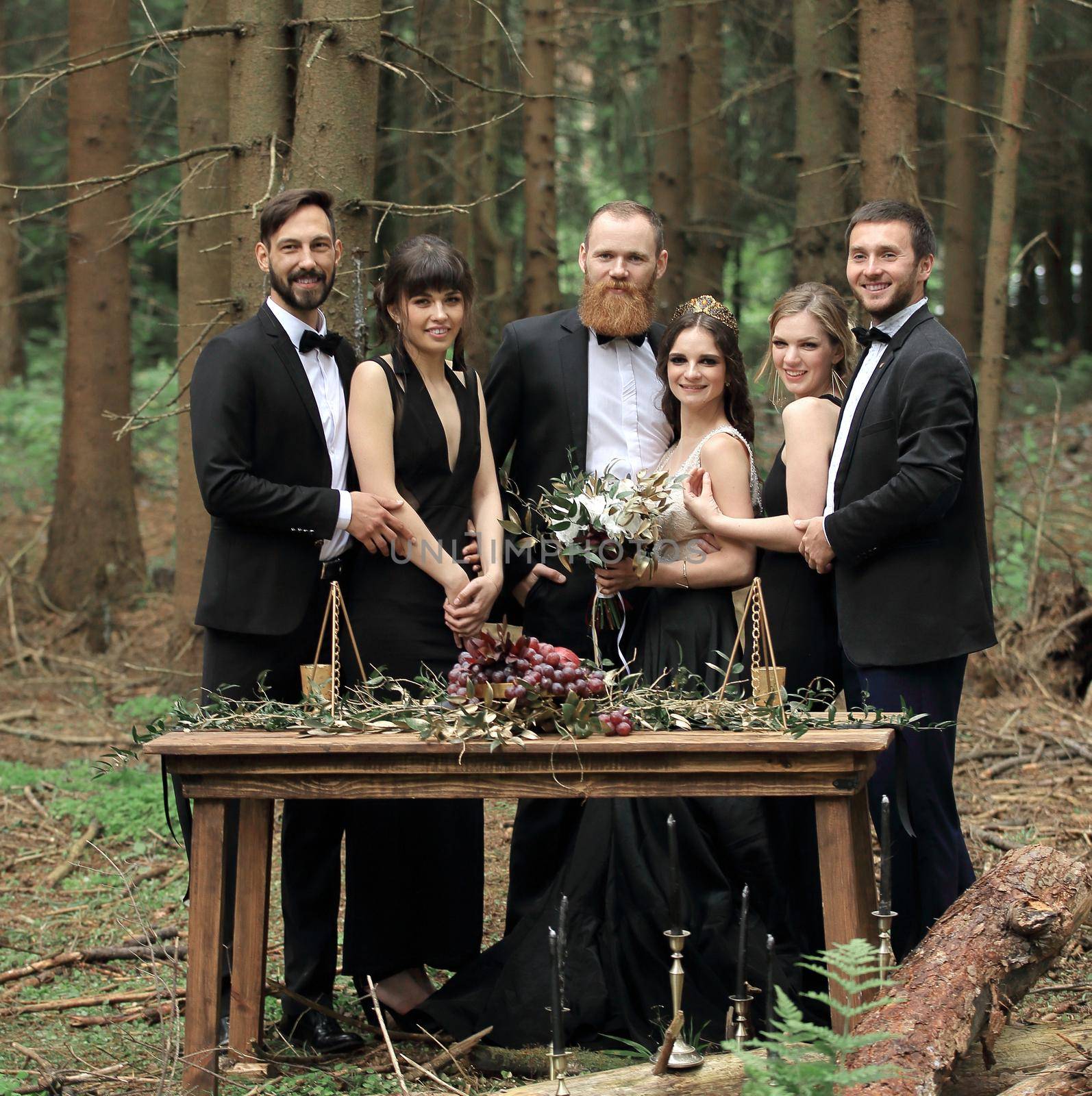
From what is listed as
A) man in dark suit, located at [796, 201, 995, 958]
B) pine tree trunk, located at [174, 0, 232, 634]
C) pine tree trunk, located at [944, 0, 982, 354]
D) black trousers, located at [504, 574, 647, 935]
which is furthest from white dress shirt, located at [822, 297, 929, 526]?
pine tree trunk, located at [944, 0, 982, 354]

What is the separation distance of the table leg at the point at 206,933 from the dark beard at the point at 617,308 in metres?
2.09

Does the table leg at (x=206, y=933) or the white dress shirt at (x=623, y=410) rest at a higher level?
the white dress shirt at (x=623, y=410)

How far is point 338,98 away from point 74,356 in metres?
5.77

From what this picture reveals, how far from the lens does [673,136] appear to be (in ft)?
39.5

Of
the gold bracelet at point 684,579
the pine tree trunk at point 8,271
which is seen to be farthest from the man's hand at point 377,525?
the pine tree trunk at point 8,271

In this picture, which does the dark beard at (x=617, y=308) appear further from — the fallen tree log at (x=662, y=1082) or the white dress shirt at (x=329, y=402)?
the fallen tree log at (x=662, y=1082)

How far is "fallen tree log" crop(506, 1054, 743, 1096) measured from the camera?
3166 millimetres

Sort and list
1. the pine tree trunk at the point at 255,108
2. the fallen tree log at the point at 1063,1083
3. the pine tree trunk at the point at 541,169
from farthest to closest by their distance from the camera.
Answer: the pine tree trunk at the point at 541,169
the pine tree trunk at the point at 255,108
the fallen tree log at the point at 1063,1083

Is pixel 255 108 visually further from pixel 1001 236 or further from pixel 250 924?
pixel 1001 236

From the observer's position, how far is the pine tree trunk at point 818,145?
28.8 ft

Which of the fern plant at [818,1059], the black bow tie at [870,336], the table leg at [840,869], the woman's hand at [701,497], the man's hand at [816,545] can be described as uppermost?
the black bow tie at [870,336]

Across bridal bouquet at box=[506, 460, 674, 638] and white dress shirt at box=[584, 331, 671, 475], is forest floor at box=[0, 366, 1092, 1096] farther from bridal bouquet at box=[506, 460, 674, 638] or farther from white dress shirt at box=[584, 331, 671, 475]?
white dress shirt at box=[584, 331, 671, 475]

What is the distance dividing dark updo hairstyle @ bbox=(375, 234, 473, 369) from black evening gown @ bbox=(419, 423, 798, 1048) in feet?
4.04

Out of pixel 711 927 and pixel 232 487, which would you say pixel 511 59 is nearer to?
pixel 232 487
